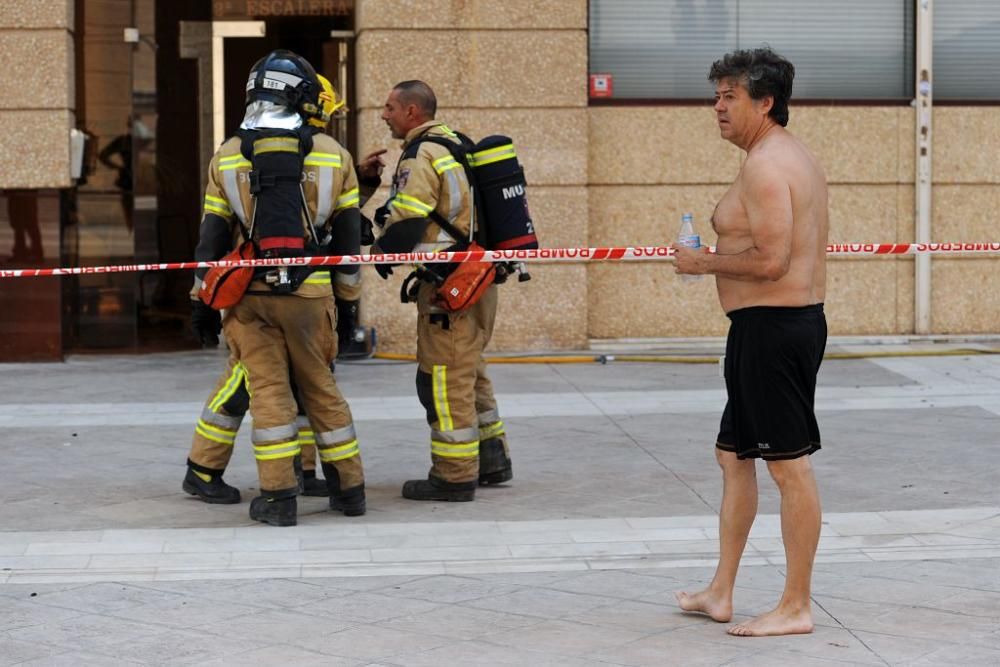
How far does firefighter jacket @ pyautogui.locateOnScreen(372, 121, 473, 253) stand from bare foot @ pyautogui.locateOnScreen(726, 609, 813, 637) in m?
2.63

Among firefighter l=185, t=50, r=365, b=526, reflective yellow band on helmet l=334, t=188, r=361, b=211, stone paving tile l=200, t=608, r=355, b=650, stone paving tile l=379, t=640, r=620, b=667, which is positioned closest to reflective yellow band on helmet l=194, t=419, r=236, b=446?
firefighter l=185, t=50, r=365, b=526

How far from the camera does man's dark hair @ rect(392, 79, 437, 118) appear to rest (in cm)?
743

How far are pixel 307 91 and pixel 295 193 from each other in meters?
0.47

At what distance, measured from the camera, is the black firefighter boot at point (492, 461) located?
777 centimetres

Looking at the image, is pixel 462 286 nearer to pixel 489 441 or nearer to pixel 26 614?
pixel 489 441

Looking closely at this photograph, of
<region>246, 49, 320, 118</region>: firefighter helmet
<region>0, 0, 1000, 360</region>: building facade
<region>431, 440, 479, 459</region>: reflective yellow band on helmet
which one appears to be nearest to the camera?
<region>246, 49, 320, 118</region>: firefighter helmet

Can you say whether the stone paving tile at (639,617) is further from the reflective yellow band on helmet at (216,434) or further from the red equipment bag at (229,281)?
the reflective yellow band on helmet at (216,434)

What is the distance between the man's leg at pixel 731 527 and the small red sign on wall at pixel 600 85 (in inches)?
299

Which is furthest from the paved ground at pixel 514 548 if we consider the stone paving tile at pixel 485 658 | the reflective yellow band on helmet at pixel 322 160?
the reflective yellow band on helmet at pixel 322 160

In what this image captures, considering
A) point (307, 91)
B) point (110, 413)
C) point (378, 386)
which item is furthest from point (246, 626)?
point (378, 386)

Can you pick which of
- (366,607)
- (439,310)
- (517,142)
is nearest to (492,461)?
(439,310)

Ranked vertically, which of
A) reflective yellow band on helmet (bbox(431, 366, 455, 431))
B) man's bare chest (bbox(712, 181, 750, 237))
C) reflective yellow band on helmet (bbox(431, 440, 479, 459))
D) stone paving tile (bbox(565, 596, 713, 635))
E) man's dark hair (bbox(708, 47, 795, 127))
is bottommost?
stone paving tile (bbox(565, 596, 713, 635))

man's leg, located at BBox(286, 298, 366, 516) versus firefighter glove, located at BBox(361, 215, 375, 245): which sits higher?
firefighter glove, located at BBox(361, 215, 375, 245)

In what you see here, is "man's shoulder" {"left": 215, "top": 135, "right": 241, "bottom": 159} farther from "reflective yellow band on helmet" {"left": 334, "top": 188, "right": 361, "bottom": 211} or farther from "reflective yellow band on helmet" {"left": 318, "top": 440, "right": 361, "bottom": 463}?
"reflective yellow band on helmet" {"left": 318, "top": 440, "right": 361, "bottom": 463}
